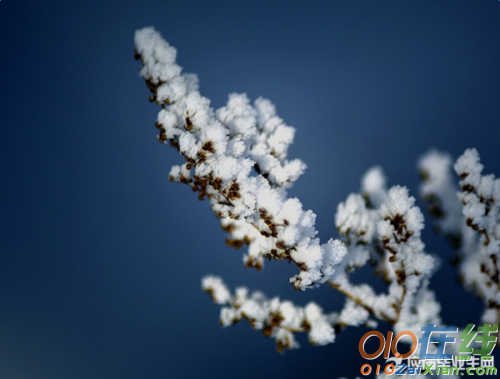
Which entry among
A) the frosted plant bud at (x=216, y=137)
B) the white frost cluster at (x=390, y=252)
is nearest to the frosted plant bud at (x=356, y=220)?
the white frost cluster at (x=390, y=252)

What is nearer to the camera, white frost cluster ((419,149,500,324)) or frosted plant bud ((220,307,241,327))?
white frost cluster ((419,149,500,324))

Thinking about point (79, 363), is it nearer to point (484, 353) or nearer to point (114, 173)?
point (114, 173)

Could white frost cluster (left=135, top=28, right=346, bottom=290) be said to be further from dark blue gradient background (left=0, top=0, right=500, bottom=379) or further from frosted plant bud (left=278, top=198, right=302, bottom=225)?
dark blue gradient background (left=0, top=0, right=500, bottom=379)

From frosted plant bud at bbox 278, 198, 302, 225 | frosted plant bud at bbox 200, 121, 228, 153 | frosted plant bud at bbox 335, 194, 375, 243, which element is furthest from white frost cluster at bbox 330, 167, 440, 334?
frosted plant bud at bbox 200, 121, 228, 153

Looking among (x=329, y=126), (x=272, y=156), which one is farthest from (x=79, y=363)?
(x=329, y=126)

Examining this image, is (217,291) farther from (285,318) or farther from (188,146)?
(188,146)

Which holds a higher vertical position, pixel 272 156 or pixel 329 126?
pixel 329 126
